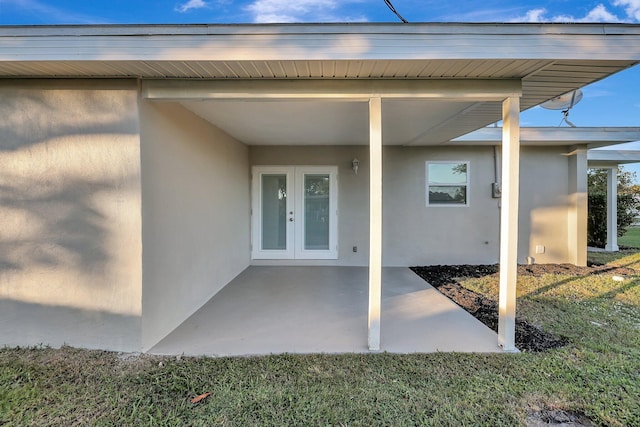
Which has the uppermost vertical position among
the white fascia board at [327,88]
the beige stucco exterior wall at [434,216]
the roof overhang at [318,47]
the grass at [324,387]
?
the roof overhang at [318,47]

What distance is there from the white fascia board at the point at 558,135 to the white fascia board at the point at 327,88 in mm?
3608

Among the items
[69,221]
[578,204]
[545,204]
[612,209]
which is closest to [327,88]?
[69,221]

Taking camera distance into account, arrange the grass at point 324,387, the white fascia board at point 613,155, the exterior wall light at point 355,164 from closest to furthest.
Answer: the grass at point 324,387 → the exterior wall light at point 355,164 → the white fascia board at point 613,155

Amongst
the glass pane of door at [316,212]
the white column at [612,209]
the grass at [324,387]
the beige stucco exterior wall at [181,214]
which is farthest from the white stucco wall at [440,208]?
the grass at [324,387]

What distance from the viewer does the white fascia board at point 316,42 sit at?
2344mm

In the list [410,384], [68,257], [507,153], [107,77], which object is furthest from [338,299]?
[107,77]

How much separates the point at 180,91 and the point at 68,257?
1.90 meters

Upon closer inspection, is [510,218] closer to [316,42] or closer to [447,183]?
[316,42]

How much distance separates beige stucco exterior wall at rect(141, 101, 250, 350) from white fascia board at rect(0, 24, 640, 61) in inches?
25.3

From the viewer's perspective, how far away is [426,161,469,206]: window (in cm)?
662

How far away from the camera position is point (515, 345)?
295cm

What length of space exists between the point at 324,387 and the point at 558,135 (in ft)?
22.5

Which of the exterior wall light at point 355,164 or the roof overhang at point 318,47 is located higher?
the roof overhang at point 318,47

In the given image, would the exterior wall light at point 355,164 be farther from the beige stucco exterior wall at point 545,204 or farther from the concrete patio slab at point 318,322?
the beige stucco exterior wall at point 545,204
